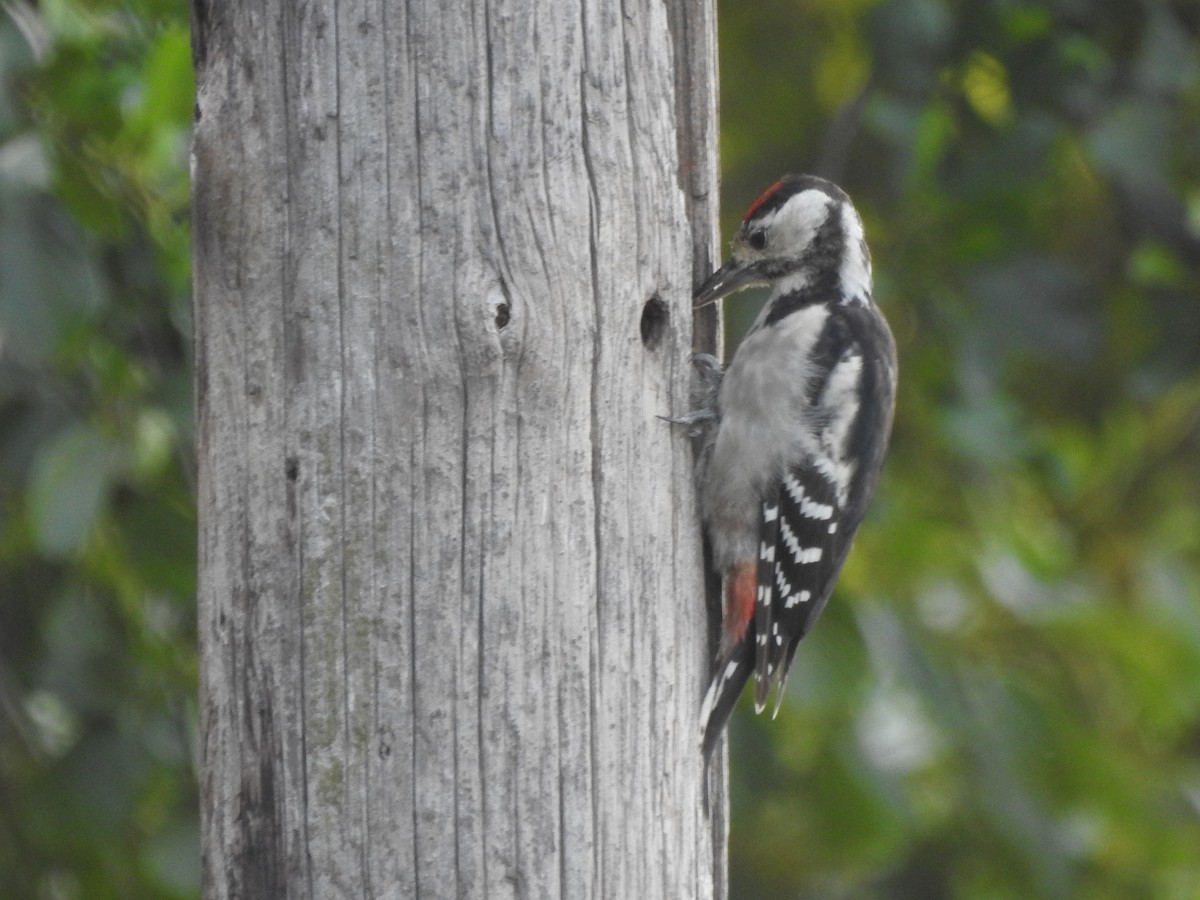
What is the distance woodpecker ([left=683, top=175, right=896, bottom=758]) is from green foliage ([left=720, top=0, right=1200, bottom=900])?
676 millimetres

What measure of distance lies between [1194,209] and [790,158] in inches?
50.7

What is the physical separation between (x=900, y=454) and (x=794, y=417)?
1801 mm

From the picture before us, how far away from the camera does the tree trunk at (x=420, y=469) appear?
93.1 inches

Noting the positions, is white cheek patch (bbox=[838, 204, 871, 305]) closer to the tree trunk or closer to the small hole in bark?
the small hole in bark

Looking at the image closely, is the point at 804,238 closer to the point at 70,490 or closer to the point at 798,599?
the point at 798,599

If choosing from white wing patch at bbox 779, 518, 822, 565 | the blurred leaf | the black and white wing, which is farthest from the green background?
white wing patch at bbox 779, 518, 822, 565

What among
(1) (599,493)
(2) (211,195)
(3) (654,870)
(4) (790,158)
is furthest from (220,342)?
(4) (790,158)

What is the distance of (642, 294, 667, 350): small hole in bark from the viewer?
272 centimetres

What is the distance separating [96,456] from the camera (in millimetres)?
3713

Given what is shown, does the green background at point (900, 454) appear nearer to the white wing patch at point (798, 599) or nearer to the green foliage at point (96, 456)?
the green foliage at point (96, 456)

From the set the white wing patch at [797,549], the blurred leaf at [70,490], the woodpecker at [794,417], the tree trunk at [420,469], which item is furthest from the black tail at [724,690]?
the blurred leaf at [70,490]

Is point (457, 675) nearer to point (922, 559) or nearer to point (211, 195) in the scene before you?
point (211, 195)

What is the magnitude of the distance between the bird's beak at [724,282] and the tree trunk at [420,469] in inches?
17.1

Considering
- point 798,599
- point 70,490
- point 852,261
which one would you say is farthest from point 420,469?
point 852,261
